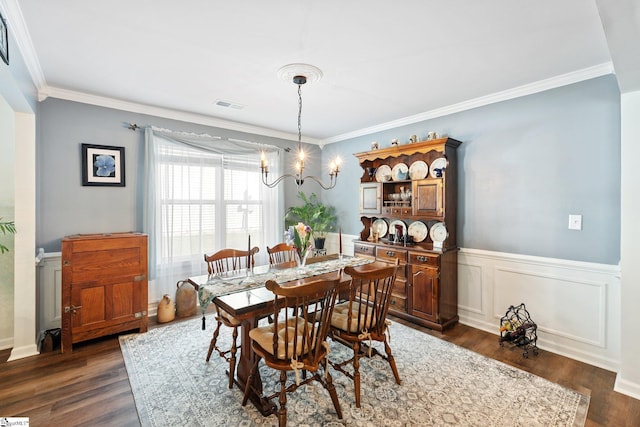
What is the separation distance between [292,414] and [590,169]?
10.3ft

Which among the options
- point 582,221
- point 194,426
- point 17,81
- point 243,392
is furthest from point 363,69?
point 194,426

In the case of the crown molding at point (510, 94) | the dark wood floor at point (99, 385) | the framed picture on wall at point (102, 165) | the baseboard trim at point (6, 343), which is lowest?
the dark wood floor at point (99, 385)

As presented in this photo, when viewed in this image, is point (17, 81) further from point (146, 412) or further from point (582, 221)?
point (582, 221)

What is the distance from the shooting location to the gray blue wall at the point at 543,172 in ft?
8.50

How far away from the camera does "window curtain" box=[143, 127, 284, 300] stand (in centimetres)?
365

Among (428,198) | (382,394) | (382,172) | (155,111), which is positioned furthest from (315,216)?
(382,394)

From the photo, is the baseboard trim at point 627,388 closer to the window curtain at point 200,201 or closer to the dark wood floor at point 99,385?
the dark wood floor at point 99,385

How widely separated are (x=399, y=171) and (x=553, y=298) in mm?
2124

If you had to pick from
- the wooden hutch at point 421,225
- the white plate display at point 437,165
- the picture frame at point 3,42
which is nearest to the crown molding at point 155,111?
the picture frame at point 3,42

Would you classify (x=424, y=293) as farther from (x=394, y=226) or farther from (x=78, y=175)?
(x=78, y=175)

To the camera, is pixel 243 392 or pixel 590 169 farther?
pixel 590 169

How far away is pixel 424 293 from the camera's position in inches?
133

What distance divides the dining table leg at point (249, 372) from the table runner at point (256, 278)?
27 cm

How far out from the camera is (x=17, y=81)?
7.04 feet
